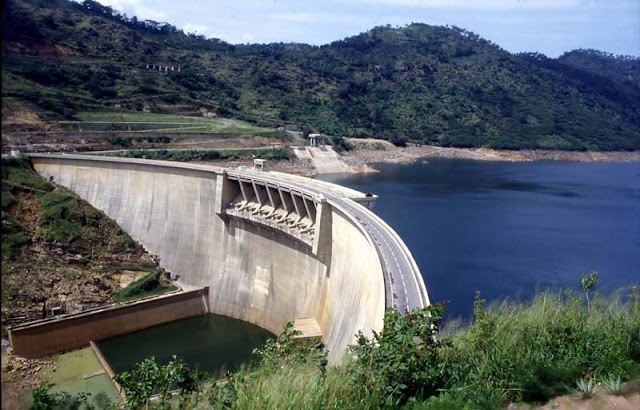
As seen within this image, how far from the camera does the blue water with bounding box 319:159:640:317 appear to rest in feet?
74.6

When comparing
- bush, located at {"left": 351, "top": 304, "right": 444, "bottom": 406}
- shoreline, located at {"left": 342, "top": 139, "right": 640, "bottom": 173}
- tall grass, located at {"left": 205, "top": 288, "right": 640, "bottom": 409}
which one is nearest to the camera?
tall grass, located at {"left": 205, "top": 288, "right": 640, "bottom": 409}

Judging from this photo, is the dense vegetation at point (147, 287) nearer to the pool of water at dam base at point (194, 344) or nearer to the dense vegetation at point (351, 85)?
the pool of water at dam base at point (194, 344)

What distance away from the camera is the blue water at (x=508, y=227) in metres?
22.7

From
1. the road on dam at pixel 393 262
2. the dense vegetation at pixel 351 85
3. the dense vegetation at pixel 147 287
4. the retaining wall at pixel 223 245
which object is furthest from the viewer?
the dense vegetation at pixel 351 85

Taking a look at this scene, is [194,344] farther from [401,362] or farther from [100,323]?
[401,362]

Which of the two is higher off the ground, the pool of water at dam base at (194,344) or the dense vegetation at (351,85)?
the dense vegetation at (351,85)

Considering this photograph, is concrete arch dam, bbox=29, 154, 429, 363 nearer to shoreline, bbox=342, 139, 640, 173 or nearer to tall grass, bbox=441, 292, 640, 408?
tall grass, bbox=441, 292, 640, 408

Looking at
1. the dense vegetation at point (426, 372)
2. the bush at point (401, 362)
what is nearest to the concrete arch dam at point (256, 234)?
the dense vegetation at point (426, 372)

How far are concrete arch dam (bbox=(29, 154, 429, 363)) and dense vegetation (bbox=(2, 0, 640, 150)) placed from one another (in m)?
10.1

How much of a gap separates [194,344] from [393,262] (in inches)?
371

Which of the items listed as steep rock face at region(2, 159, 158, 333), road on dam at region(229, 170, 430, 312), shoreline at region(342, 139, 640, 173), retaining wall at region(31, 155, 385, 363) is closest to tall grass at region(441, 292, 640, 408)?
road on dam at region(229, 170, 430, 312)

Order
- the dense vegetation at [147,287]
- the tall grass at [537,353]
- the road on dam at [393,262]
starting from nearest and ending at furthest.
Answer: the tall grass at [537,353]
the road on dam at [393,262]
the dense vegetation at [147,287]

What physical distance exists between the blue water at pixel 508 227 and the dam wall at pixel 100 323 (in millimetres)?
9701

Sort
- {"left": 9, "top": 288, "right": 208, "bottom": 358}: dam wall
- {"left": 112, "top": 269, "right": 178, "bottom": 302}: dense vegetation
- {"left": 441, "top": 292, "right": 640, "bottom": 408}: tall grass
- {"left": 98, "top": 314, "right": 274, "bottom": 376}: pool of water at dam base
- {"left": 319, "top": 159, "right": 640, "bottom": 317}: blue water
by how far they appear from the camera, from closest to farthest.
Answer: {"left": 441, "top": 292, "right": 640, "bottom": 408}: tall grass, {"left": 9, "top": 288, "right": 208, "bottom": 358}: dam wall, {"left": 98, "top": 314, "right": 274, "bottom": 376}: pool of water at dam base, {"left": 112, "top": 269, "right": 178, "bottom": 302}: dense vegetation, {"left": 319, "top": 159, "right": 640, "bottom": 317}: blue water
